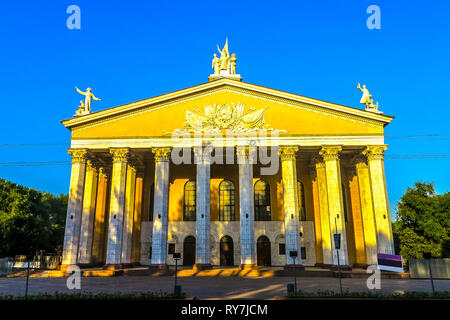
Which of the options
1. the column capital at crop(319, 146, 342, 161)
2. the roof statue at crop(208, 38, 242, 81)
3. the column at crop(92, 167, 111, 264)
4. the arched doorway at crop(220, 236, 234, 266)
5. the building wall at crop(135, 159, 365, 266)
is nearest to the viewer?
the column capital at crop(319, 146, 342, 161)

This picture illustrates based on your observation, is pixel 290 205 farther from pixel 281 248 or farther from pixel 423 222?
pixel 423 222

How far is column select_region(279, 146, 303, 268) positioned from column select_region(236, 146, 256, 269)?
2.79m

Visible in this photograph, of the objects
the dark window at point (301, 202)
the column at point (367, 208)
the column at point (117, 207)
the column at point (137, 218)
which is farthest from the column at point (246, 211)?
the column at point (137, 218)

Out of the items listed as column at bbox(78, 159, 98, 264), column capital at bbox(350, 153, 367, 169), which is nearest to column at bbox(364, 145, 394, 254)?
column capital at bbox(350, 153, 367, 169)

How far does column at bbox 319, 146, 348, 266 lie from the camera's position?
27.0 m

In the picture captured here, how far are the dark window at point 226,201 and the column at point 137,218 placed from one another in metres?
8.44

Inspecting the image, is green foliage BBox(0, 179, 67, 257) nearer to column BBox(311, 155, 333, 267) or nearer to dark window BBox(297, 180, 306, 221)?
dark window BBox(297, 180, 306, 221)

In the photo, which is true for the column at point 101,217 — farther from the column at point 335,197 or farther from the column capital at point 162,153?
the column at point 335,197

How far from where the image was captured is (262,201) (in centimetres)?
3488
